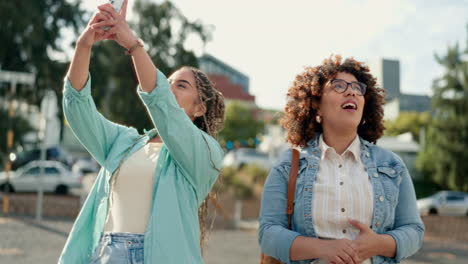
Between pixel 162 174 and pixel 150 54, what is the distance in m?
21.9

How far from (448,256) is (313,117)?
9207 millimetres

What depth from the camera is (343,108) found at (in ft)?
7.50

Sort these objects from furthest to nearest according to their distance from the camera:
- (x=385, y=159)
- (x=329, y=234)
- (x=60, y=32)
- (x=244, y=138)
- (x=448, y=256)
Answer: (x=244, y=138)
(x=60, y=32)
(x=448, y=256)
(x=385, y=159)
(x=329, y=234)

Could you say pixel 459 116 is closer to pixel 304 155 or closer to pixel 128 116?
pixel 128 116

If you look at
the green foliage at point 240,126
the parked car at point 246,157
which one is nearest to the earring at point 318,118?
the parked car at point 246,157

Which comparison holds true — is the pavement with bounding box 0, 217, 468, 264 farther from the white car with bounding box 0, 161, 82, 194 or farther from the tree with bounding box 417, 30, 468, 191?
the tree with bounding box 417, 30, 468, 191

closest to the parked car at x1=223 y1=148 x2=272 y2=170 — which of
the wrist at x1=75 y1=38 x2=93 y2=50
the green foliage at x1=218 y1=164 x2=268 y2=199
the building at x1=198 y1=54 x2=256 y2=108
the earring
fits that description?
the green foliage at x1=218 y1=164 x2=268 y2=199

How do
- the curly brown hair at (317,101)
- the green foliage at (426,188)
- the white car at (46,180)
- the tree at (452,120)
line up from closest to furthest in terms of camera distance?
the curly brown hair at (317,101), the white car at (46,180), the tree at (452,120), the green foliage at (426,188)

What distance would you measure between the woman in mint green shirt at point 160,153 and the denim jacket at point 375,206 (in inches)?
12.3

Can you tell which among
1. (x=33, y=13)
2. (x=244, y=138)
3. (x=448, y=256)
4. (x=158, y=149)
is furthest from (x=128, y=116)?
(x=244, y=138)

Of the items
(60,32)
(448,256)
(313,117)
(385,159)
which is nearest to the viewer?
(385,159)

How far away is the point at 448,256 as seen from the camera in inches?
404

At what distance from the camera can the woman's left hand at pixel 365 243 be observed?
2.03m

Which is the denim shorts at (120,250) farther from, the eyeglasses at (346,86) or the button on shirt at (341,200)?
the eyeglasses at (346,86)
